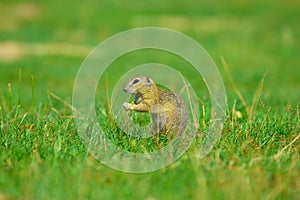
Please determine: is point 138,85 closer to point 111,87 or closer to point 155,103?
point 155,103

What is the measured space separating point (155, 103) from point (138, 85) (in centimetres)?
20

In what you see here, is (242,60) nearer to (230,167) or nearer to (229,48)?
(229,48)

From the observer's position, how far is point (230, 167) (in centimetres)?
418

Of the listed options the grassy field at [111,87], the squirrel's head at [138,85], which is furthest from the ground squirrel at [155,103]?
the grassy field at [111,87]

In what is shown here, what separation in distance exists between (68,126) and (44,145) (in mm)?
520

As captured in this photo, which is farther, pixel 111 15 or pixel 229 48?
pixel 111 15

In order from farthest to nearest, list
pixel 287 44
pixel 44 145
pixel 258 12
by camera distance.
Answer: pixel 258 12 → pixel 287 44 → pixel 44 145

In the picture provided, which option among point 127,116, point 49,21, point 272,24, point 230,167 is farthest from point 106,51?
point 230,167

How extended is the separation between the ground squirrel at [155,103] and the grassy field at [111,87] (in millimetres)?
225

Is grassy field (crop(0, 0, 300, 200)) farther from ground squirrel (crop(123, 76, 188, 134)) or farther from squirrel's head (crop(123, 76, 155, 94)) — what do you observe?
A: squirrel's head (crop(123, 76, 155, 94))

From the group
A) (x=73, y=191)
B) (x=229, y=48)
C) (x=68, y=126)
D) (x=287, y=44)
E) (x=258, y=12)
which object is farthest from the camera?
(x=258, y=12)

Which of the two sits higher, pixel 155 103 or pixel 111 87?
pixel 155 103

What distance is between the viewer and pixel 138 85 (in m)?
5.17

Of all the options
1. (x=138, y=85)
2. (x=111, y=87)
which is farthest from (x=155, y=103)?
(x=111, y=87)
